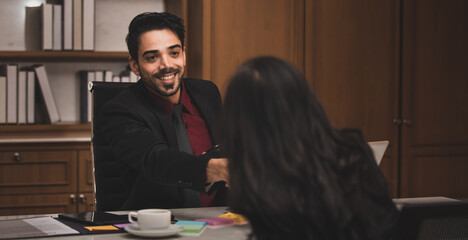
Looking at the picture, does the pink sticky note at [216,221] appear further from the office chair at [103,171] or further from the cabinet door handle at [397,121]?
the cabinet door handle at [397,121]

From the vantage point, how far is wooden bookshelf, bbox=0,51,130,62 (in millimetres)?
3320

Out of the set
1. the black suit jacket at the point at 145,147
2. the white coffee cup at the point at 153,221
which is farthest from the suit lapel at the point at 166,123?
the white coffee cup at the point at 153,221

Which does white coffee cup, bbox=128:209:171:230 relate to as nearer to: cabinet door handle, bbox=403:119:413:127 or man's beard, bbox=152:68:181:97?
man's beard, bbox=152:68:181:97

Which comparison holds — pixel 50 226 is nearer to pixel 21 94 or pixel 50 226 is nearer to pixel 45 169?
pixel 45 169

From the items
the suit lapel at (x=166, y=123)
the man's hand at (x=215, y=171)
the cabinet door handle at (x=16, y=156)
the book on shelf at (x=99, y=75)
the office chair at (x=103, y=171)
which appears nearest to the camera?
the man's hand at (x=215, y=171)

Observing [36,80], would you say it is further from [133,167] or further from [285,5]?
[133,167]

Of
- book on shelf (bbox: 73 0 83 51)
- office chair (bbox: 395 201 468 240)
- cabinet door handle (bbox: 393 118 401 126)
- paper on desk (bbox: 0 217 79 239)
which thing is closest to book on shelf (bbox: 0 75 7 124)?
book on shelf (bbox: 73 0 83 51)

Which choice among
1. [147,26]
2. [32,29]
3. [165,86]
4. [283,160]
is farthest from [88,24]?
[283,160]

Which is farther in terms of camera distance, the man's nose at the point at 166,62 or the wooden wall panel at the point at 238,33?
the wooden wall panel at the point at 238,33

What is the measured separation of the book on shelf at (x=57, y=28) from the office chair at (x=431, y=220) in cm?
285

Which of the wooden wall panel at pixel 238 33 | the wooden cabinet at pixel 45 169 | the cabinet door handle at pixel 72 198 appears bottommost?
the cabinet door handle at pixel 72 198

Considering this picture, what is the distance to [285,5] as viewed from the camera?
11.2ft

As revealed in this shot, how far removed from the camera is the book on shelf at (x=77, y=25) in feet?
10.9

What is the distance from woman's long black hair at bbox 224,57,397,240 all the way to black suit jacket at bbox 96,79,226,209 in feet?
2.62
